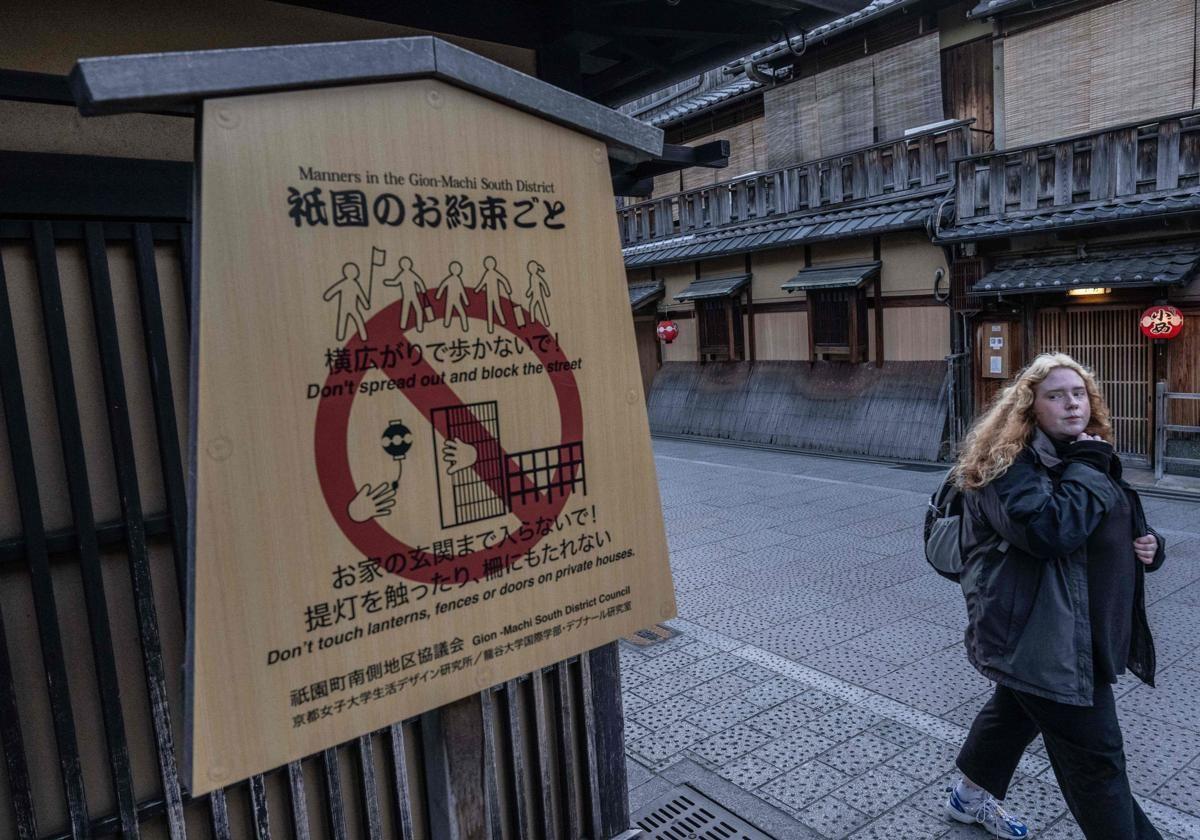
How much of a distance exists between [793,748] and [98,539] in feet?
12.4

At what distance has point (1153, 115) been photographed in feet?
36.7

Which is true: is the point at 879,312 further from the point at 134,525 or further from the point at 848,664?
the point at 134,525

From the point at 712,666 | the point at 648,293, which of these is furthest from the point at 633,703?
the point at 648,293

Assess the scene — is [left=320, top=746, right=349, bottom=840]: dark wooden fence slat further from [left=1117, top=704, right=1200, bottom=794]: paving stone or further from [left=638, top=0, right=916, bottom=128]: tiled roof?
[left=638, top=0, right=916, bottom=128]: tiled roof

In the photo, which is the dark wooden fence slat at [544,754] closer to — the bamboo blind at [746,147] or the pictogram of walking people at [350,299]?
the pictogram of walking people at [350,299]

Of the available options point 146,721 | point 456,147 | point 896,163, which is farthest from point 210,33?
point 896,163

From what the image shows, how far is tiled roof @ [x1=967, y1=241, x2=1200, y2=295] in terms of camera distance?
1016cm

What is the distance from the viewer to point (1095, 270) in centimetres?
1096

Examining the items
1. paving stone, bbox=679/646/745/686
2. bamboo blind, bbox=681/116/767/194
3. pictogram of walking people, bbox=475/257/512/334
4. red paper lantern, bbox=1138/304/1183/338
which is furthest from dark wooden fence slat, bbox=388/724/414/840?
bamboo blind, bbox=681/116/767/194

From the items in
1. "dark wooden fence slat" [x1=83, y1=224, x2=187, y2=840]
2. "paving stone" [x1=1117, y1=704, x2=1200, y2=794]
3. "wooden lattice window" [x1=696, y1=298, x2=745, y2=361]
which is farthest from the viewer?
"wooden lattice window" [x1=696, y1=298, x2=745, y2=361]

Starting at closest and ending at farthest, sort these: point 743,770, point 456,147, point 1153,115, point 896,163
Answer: point 456,147, point 743,770, point 1153,115, point 896,163

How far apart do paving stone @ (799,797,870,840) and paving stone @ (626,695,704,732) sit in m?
1.19

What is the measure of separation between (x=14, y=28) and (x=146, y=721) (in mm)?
2176

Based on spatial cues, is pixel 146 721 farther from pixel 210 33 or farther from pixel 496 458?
pixel 210 33
